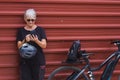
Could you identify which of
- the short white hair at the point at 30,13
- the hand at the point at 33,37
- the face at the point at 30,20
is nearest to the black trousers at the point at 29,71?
the hand at the point at 33,37

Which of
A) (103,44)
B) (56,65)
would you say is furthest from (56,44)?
(103,44)

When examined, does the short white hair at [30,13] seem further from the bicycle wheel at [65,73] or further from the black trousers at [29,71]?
the bicycle wheel at [65,73]

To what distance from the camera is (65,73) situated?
676 cm

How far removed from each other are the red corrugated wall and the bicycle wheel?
0.16 m

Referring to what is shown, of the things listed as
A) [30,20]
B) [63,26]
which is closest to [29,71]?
[30,20]

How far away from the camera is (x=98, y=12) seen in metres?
6.79

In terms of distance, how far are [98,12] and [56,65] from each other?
1268 millimetres

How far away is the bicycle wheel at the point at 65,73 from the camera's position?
649cm

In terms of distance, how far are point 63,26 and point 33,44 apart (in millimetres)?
680

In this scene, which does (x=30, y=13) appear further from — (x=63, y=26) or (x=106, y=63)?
(x=106, y=63)

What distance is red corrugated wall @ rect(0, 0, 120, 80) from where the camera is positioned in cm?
639

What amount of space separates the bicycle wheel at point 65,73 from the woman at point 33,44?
0.88 feet

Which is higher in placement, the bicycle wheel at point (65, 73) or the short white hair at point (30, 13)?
the short white hair at point (30, 13)

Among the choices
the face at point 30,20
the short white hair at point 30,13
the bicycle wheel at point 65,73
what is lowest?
the bicycle wheel at point 65,73
